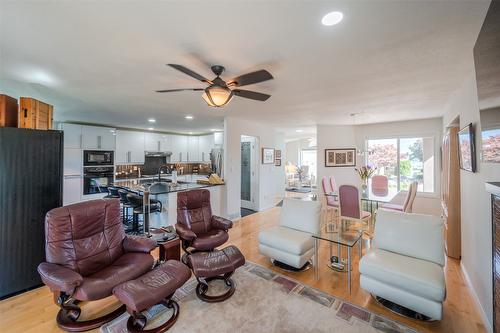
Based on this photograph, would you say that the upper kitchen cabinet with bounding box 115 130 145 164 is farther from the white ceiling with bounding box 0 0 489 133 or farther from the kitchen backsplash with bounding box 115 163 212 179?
the white ceiling with bounding box 0 0 489 133

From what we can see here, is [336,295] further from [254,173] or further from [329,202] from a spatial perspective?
[254,173]

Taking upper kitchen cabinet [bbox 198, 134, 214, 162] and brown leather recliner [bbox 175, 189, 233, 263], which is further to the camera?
upper kitchen cabinet [bbox 198, 134, 214, 162]

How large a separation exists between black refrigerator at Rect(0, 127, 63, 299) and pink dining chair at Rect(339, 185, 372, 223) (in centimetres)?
416

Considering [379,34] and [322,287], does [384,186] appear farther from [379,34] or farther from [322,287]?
[379,34]

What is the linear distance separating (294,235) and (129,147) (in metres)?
5.90

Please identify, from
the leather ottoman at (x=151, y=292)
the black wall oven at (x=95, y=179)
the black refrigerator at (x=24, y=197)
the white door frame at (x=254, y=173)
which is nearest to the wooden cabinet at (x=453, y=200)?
the leather ottoman at (x=151, y=292)

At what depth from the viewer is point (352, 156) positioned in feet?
20.1

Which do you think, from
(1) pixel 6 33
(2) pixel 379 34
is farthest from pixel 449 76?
(1) pixel 6 33

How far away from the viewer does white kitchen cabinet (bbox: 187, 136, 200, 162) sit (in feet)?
26.8

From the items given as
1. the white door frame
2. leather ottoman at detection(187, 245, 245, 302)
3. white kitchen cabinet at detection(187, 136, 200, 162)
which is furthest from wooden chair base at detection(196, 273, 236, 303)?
white kitchen cabinet at detection(187, 136, 200, 162)

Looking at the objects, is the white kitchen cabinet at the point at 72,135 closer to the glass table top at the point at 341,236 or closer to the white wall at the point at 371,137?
the glass table top at the point at 341,236

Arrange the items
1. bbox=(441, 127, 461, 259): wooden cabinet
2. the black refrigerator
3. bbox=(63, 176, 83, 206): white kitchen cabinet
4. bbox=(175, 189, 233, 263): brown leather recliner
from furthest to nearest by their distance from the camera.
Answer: bbox=(63, 176, 83, 206): white kitchen cabinet < bbox=(441, 127, 461, 259): wooden cabinet < bbox=(175, 189, 233, 263): brown leather recliner < the black refrigerator

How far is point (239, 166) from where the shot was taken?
5.24 m

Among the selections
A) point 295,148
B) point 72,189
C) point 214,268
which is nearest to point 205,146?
point 72,189
